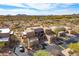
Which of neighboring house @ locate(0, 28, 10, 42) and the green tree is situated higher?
neighboring house @ locate(0, 28, 10, 42)

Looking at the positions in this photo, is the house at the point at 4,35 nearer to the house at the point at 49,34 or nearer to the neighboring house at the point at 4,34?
the neighboring house at the point at 4,34

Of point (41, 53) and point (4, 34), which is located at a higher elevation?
point (4, 34)

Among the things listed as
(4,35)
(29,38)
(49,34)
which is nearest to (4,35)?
(4,35)

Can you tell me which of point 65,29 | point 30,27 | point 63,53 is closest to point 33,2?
point 30,27

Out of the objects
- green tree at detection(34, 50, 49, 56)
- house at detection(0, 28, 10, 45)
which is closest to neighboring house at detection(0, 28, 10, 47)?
house at detection(0, 28, 10, 45)

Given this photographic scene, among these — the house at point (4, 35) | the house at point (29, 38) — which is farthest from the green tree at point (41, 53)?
the house at point (4, 35)

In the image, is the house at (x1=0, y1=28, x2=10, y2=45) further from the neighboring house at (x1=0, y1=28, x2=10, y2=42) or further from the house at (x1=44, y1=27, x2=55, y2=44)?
the house at (x1=44, y1=27, x2=55, y2=44)

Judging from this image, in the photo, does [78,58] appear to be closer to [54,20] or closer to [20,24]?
[54,20]

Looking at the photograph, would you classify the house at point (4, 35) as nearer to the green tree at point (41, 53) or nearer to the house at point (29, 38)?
the house at point (29, 38)

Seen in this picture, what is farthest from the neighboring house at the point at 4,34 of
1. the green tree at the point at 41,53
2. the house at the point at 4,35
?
the green tree at the point at 41,53

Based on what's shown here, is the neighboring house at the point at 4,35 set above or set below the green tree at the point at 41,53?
above

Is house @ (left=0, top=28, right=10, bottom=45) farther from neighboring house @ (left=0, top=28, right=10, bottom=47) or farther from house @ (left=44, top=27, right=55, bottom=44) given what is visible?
house @ (left=44, top=27, right=55, bottom=44)

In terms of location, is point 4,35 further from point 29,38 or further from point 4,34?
point 29,38
